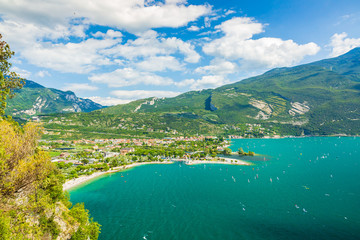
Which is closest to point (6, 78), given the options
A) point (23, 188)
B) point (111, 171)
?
point (23, 188)

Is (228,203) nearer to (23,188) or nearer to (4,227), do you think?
(23,188)

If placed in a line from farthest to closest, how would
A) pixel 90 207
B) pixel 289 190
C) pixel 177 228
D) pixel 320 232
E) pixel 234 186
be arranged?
pixel 234 186 < pixel 289 190 < pixel 90 207 < pixel 177 228 < pixel 320 232

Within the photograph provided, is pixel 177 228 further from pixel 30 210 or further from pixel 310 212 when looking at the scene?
pixel 310 212

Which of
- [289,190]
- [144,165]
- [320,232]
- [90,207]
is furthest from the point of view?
[144,165]

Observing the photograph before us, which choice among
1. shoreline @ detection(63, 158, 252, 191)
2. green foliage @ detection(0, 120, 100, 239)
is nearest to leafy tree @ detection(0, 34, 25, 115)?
green foliage @ detection(0, 120, 100, 239)

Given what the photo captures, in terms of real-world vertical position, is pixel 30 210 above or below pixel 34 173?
below

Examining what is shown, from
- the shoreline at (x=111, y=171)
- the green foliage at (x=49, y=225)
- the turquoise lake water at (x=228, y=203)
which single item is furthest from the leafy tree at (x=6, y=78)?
the shoreline at (x=111, y=171)

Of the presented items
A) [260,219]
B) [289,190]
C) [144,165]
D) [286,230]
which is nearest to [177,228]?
[260,219]

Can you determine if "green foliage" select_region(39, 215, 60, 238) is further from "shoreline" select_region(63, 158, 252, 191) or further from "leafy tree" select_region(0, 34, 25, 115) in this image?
"shoreline" select_region(63, 158, 252, 191)

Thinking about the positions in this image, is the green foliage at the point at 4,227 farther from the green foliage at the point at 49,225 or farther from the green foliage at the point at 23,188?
the green foliage at the point at 49,225
